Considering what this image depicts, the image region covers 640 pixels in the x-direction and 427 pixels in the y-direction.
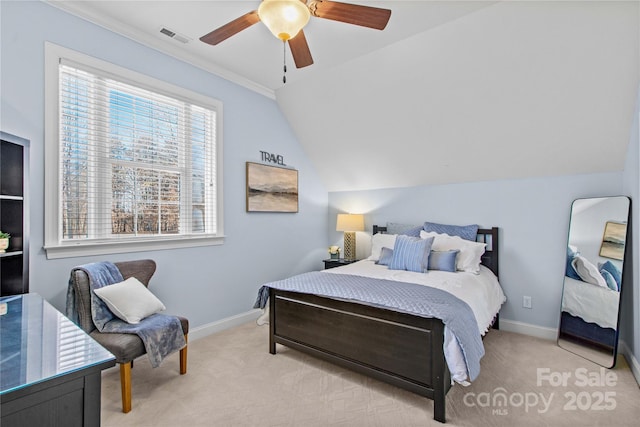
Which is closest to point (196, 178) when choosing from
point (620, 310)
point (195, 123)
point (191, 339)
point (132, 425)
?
point (195, 123)

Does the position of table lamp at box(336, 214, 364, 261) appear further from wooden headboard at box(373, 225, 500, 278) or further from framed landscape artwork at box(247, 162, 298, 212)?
wooden headboard at box(373, 225, 500, 278)

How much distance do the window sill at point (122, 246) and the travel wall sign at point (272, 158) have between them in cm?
115

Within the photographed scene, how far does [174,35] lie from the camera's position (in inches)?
109

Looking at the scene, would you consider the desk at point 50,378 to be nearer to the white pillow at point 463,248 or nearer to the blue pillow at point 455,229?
the white pillow at point 463,248

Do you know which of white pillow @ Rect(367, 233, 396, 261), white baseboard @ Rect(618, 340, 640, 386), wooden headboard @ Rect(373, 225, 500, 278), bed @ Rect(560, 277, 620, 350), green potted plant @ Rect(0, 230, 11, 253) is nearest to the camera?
green potted plant @ Rect(0, 230, 11, 253)

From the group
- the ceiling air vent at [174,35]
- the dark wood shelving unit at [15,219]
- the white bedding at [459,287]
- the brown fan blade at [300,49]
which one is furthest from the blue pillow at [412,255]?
the dark wood shelving unit at [15,219]

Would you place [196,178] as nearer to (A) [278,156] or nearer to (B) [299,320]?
(A) [278,156]

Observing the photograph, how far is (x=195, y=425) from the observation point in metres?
1.91

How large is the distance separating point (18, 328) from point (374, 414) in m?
1.89

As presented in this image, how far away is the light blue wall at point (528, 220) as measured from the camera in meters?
3.16

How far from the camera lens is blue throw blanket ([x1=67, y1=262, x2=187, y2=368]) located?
83.7 inches

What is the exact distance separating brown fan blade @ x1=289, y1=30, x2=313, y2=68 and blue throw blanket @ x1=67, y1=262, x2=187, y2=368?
208 cm

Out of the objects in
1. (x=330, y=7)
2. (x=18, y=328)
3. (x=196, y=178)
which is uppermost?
(x=330, y=7)

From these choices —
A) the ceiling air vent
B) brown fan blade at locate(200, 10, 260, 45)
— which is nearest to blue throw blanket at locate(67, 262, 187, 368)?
brown fan blade at locate(200, 10, 260, 45)
